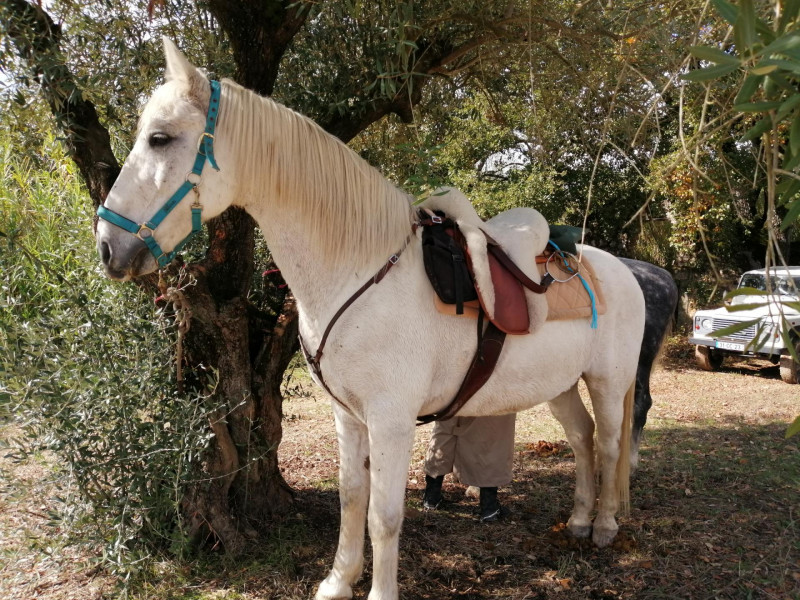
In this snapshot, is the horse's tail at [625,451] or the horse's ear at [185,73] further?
the horse's tail at [625,451]

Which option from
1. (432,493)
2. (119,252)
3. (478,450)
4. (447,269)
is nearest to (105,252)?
(119,252)

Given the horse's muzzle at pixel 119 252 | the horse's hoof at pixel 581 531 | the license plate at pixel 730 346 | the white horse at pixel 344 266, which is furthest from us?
the license plate at pixel 730 346

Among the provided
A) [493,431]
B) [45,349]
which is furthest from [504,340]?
[45,349]

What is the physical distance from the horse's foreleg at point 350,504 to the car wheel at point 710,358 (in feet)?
30.8

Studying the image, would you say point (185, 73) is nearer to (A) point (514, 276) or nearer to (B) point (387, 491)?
(A) point (514, 276)

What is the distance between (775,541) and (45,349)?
4.31 m

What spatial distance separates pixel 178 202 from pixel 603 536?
3149 millimetres

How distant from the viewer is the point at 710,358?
34.3 ft

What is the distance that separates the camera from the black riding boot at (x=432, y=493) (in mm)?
4242

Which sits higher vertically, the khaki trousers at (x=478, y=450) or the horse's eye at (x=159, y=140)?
the horse's eye at (x=159, y=140)

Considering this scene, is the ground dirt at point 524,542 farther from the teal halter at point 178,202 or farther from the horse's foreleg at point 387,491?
the teal halter at point 178,202

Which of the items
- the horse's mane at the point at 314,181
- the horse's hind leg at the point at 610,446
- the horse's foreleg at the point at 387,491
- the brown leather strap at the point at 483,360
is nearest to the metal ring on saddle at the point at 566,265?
the brown leather strap at the point at 483,360

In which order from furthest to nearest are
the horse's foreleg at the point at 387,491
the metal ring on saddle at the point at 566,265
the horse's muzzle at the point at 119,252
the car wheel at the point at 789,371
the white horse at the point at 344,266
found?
the car wheel at the point at 789,371, the metal ring on saddle at the point at 566,265, the horse's foreleg at the point at 387,491, the white horse at the point at 344,266, the horse's muzzle at the point at 119,252

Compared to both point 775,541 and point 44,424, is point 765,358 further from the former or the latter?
point 44,424
